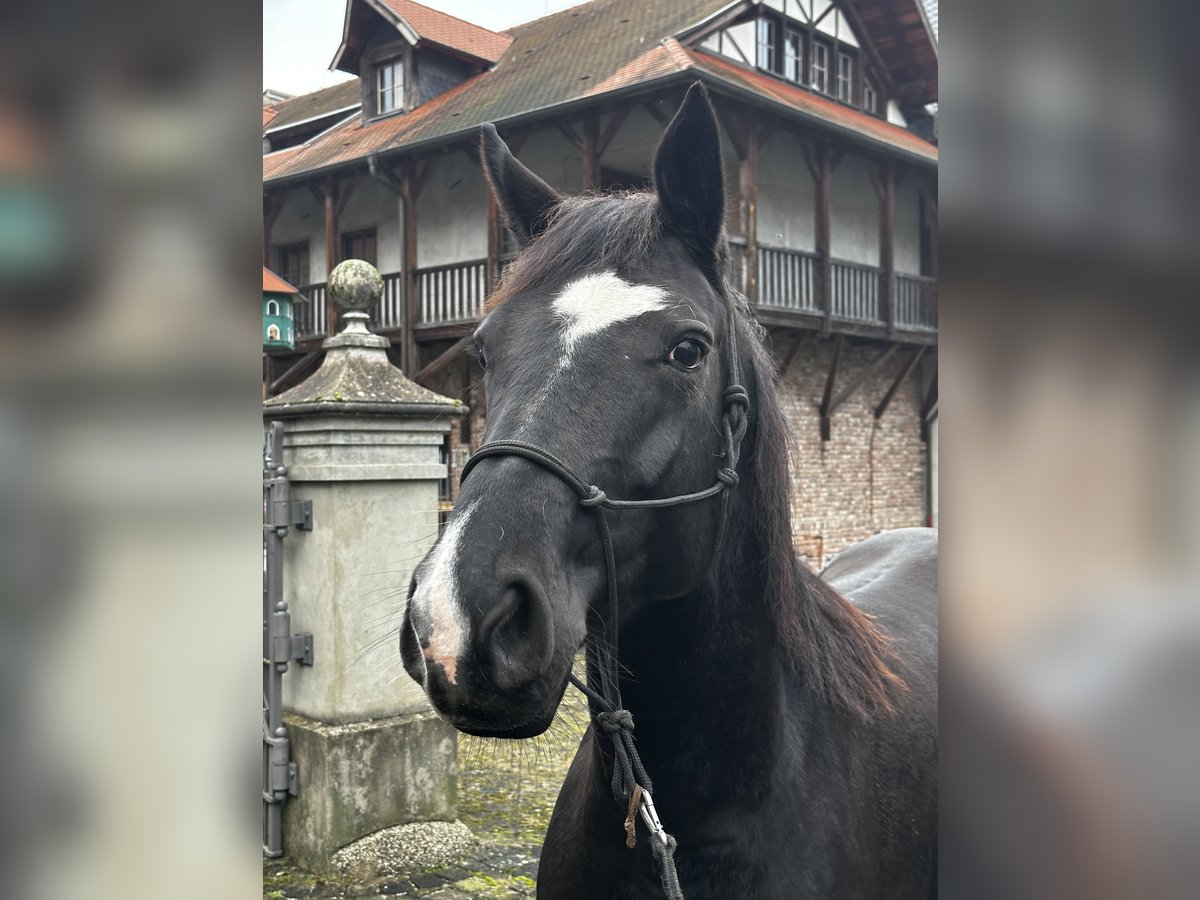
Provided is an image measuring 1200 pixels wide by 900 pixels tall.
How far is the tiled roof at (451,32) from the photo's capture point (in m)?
14.7

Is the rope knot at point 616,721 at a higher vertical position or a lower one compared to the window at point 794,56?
lower

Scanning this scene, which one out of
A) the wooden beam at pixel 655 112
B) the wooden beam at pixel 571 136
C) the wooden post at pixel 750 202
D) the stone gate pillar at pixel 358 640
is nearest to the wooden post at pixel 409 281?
the wooden beam at pixel 571 136

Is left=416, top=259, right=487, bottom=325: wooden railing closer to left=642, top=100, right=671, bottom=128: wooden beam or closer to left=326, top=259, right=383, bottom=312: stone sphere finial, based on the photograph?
left=642, top=100, right=671, bottom=128: wooden beam

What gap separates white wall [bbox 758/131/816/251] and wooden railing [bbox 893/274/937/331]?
1839 millimetres

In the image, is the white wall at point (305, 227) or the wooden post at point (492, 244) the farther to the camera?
the white wall at point (305, 227)

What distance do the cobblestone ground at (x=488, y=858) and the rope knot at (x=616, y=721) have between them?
1561 millimetres

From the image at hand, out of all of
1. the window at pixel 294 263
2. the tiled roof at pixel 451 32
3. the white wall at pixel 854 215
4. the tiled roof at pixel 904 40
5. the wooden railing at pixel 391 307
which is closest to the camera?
the wooden railing at pixel 391 307

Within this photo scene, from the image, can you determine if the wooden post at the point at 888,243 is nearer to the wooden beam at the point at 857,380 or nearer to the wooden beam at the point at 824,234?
the wooden beam at the point at 857,380
